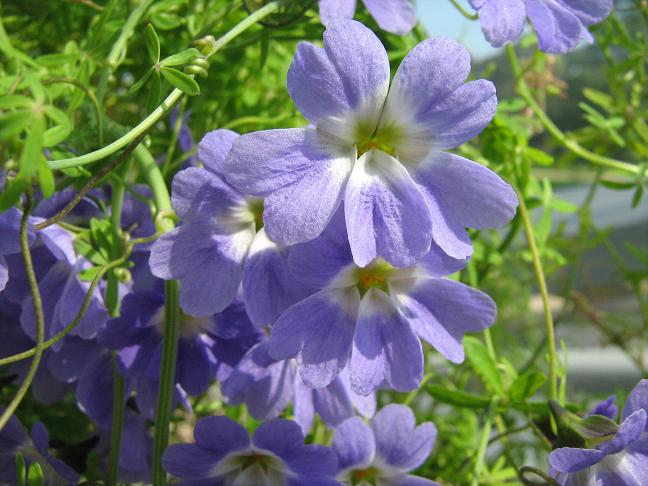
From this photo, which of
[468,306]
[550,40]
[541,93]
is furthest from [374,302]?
[541,93]

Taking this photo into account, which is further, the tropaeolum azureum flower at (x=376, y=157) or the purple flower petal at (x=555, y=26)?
the purple flower petal at (x=555, y=26)

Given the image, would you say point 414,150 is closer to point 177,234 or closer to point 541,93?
point 177,234

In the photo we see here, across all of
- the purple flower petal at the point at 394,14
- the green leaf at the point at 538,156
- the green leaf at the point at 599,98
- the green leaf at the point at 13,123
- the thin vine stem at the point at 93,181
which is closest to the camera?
the green leaf at the point at 13,123

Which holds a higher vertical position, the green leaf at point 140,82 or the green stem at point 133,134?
the green leaf at point 140,82

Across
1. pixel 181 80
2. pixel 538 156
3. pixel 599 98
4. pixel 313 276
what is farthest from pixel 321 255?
pixel 599 98

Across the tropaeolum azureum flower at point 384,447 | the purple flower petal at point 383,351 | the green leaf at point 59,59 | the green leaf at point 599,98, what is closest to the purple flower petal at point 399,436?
the tropaeolum azureum flower at point 384,447

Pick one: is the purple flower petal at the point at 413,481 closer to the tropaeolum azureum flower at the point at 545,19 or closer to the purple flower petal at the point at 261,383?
the purple flower petal at the point at 261,383
